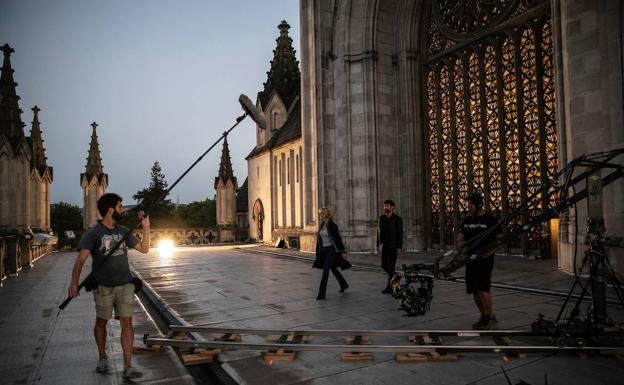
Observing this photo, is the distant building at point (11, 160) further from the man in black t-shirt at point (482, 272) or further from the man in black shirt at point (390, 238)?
the man in black t-shirt at point (482, 272)

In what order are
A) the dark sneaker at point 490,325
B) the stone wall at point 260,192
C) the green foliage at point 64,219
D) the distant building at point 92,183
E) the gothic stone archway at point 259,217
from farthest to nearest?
the green foliage at point 64,219
the gothic stone archway at point 259,217
the stone wall at point 260,192
the distant building at point 92,183
the dark sneaker at point 490,325

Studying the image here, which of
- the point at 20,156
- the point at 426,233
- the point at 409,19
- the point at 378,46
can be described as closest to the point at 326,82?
the point at 378,46

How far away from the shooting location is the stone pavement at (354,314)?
12.8 ft

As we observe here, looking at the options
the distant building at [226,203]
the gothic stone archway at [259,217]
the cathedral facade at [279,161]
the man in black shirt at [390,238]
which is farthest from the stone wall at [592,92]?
the distant building at [226,203]

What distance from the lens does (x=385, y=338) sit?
16.8 feet

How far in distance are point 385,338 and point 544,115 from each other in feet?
36.8

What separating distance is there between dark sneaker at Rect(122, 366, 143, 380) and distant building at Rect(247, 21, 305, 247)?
2417 cm

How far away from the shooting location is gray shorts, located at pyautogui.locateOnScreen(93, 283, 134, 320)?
429 centimetres

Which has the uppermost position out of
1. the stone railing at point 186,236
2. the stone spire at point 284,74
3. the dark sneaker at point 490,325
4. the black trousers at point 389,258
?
the stone spire at point 284,74

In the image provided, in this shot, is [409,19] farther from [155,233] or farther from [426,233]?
[155,233]

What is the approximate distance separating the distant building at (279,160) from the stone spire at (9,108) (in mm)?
15465

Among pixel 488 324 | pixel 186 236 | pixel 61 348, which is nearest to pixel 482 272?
pixel 488 324

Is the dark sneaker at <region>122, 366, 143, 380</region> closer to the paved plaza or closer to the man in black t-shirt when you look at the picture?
the paved plaza

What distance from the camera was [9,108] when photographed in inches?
665
